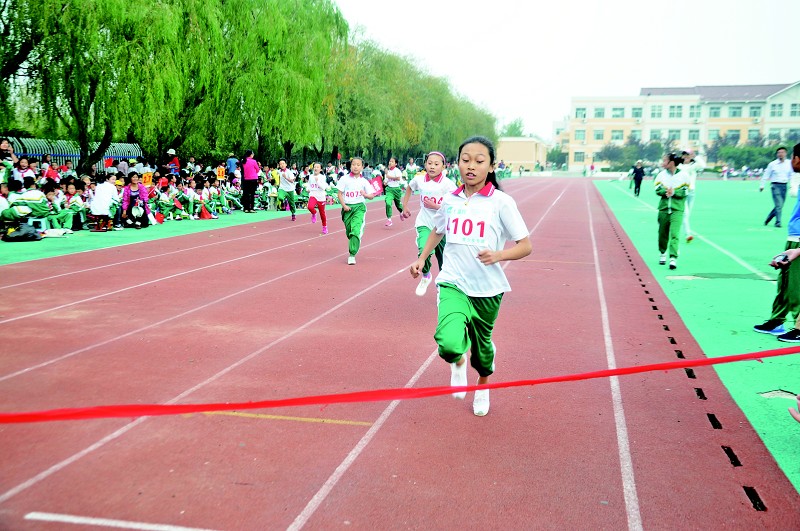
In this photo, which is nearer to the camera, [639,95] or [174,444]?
[174,444]

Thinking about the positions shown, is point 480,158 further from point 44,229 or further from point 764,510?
point 44,229

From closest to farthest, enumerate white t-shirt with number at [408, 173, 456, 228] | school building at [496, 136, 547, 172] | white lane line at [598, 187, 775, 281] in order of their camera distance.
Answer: white t-shirt with number at [408, 173, 456, 228] < white lane line at [598, 187, 775, 281] < school building at [496, 136, 547, 172]

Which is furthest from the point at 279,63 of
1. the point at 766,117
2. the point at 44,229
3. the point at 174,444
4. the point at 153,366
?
the point at 766,117

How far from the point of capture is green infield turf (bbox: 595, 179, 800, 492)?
4.64 metres

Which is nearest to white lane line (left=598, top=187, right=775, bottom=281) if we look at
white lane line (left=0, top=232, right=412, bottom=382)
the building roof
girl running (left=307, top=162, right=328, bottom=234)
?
white lane line (left=0, top=232, right=412, bottom=382)

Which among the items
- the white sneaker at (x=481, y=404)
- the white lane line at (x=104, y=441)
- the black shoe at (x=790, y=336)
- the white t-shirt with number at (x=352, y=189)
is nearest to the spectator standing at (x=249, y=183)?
the white t-shirt with number at (x=352, y=189)

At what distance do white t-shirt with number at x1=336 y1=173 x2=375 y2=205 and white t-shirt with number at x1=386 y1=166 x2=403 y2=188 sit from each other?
610 centimetres

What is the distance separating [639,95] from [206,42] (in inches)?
4041

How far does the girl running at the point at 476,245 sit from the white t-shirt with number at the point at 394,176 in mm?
13200

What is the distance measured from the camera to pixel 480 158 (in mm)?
4402

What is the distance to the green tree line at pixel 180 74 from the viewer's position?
58.3ft

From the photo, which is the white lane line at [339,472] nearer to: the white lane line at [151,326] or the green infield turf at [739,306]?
the green infield turf at [739,306]

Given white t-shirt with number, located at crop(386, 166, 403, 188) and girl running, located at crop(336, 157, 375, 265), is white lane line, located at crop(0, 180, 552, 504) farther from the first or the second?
white t-shirt with number, located at crop(386, 166, 403, 188)

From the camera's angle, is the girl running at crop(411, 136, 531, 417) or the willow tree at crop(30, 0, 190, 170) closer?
the girl running at crop(411, 136, 531, 417)
